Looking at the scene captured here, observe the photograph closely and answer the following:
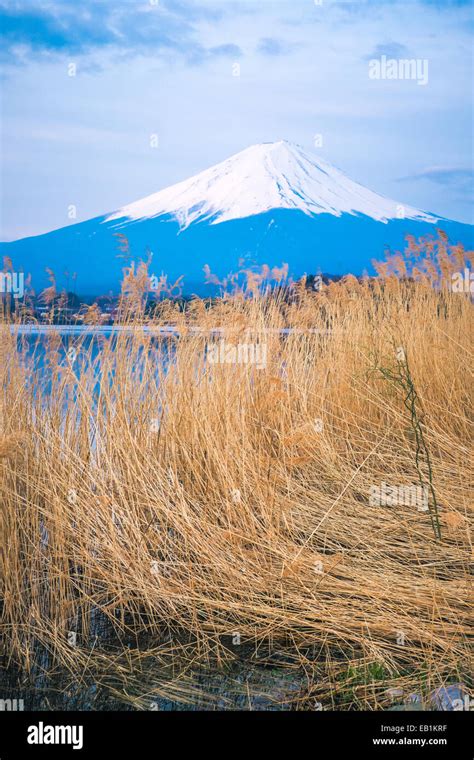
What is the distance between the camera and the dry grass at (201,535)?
206 centimetres

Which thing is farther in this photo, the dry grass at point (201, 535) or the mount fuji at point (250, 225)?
the mount fuji at point (250, 225)

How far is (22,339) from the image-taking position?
2.61 metres

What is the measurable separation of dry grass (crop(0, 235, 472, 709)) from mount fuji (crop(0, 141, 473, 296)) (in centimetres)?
663

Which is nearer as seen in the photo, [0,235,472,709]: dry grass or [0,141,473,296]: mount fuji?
[0,235,472,709]: dry grass

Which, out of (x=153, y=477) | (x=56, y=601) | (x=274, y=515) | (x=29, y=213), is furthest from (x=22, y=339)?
(x=29, y=213)

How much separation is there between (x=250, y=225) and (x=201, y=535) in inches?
1151

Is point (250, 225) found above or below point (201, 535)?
above

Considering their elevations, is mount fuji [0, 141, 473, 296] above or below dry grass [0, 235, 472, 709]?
above

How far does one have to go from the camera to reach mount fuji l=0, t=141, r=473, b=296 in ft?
37.0

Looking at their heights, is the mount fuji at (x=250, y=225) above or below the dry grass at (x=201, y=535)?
above

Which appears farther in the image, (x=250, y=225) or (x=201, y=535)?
(x=250, y=225)

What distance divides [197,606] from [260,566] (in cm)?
24

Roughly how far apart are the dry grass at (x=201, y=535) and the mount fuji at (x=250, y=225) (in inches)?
261

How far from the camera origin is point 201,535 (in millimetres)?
2426
